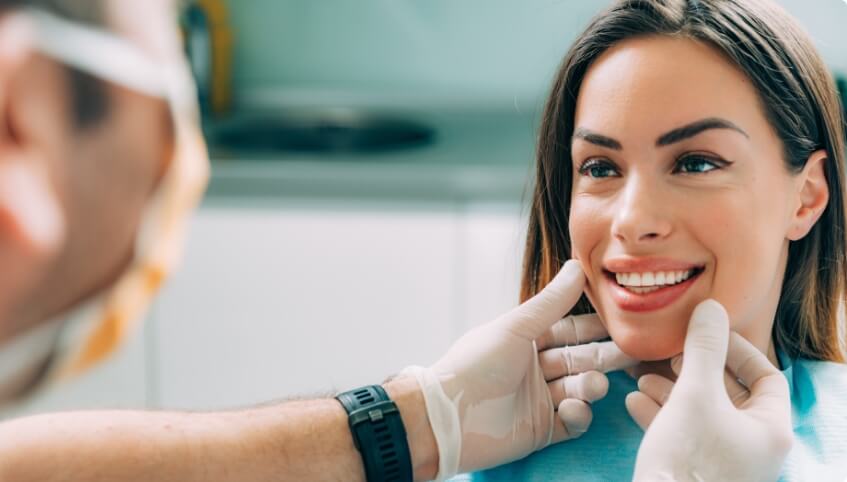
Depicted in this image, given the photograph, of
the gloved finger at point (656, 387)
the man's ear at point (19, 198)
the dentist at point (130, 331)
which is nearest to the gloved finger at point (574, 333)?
the dentist at point (130, 331)

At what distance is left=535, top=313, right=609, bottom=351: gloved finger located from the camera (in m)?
1.17

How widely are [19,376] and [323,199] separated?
5.00 ft

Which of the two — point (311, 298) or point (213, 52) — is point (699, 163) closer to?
point (311, 298)

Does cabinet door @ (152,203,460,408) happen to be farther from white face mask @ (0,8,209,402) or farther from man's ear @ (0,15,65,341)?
man's ear @ (0,15,65,341)

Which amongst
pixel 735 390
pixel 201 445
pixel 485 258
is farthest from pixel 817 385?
pixel 485 258

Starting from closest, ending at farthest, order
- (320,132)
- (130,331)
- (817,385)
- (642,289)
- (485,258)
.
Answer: (130,331) → (642,289) → (817,385) → (485,258) → (320,132)

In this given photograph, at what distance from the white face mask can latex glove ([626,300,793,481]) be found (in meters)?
0.58

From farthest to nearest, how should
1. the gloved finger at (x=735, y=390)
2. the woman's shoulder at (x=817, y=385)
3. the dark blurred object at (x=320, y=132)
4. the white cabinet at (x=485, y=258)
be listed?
the dark blurred object at (x=320, y=132) < the white cabinet at (x=485, y=258) < the woman's shoulder at (x=817, y=385) < the gloved finger at (x=735, y=390)

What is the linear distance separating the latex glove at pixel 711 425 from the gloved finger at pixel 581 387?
93 millimetres

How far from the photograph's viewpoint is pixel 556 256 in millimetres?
1206

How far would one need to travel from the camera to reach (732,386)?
41.6 inches

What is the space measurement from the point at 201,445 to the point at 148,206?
2.10 ft

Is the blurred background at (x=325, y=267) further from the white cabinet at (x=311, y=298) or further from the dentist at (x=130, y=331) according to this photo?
the dentist at (x=130, y=331)

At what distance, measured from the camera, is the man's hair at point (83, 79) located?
1.37 feet
